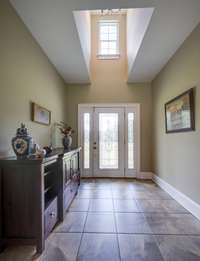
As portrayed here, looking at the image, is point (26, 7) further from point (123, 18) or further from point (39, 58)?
point (123, 18)

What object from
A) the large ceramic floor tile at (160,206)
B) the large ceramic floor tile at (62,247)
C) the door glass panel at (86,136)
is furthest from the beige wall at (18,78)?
the large ceramic floor tile at (160,206)

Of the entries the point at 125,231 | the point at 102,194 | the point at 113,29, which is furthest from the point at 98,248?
the point at 113,29

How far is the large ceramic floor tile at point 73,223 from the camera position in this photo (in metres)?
2.38

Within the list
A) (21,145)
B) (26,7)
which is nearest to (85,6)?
(26,7)

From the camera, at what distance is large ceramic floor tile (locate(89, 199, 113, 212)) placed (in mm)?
3035

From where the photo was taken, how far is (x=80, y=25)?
3.09 m

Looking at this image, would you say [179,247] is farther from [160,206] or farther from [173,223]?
[160,206]

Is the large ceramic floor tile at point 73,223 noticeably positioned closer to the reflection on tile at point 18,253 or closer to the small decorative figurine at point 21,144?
the reflection on tile at point 18,253

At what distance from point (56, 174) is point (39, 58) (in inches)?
76.9

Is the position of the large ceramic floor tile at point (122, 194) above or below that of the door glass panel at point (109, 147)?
below

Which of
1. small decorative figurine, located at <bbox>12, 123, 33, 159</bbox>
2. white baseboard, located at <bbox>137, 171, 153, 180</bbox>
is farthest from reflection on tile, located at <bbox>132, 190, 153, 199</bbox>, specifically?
small decorative figurine, located at <bbox>12, 123, 33, 159</bbox>

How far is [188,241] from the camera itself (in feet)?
6.89

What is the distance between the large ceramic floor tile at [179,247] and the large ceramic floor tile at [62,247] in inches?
35.0

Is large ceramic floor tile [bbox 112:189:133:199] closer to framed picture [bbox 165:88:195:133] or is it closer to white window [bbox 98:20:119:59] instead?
framed picture [bbox 165:88:195:133]
